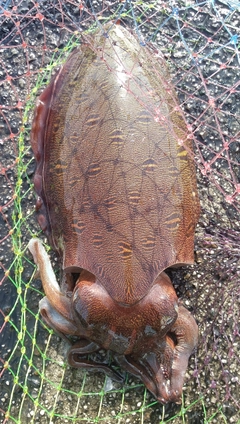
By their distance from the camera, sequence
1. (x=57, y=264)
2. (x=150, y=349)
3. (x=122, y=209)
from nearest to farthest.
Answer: (x=122, y=209), (x=150, y=349), (x=57, y=264)

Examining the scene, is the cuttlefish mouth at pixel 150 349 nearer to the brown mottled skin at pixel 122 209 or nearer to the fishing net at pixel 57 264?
the brown mottled skin at pixel 122 209

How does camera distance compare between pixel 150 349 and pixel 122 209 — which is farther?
pixel 150 349

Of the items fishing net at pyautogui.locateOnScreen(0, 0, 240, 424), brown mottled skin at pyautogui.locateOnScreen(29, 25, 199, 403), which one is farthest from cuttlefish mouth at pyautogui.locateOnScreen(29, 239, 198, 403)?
fishing net at pyautogui.locateOnScreen(0, 0, 240, 424)

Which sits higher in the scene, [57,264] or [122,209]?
[122,209]

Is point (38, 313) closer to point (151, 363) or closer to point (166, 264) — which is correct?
point (151, 363)

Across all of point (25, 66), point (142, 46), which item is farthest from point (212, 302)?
point (25, 66)
